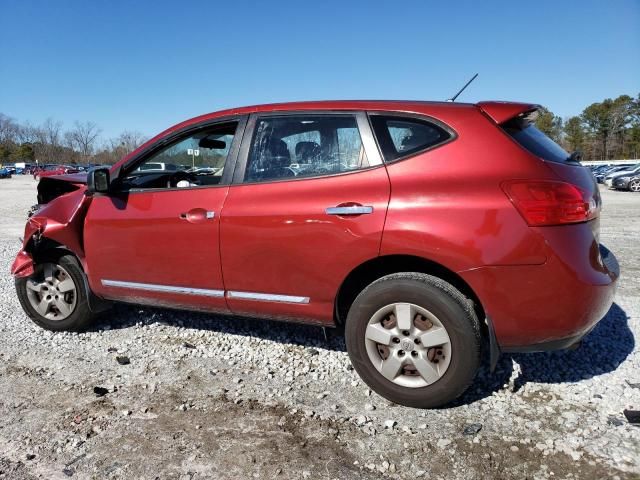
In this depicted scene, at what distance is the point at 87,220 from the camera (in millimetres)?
3842

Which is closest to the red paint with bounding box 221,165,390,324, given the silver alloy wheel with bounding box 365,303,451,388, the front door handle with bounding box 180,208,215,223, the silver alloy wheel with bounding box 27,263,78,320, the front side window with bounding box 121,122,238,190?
the front door handle with bounding box 180,208,215,223

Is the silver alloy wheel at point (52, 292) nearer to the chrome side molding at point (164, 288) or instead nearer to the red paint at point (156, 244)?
the red paint at point (156, 244)

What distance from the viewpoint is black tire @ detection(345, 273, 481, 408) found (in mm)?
2723

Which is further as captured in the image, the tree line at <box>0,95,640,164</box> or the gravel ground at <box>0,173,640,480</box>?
the tree line at <box>0,95,640,164</box>

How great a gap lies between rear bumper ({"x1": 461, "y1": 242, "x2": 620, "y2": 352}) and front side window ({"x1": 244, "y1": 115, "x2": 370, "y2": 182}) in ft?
3.46

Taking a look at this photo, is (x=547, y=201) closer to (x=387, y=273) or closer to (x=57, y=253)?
(x=387, y=273)

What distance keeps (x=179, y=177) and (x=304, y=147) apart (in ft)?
5.15

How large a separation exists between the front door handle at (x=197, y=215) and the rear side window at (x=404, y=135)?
4.12ft

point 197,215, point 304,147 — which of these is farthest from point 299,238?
point 197,215

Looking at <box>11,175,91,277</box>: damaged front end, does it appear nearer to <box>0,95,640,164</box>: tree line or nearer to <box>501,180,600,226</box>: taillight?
<box>501,180,600,226</box>: taillight

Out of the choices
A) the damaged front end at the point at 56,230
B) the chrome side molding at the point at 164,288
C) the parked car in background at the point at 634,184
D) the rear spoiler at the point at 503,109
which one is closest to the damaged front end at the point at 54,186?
the damaged front end at the point at 56,230

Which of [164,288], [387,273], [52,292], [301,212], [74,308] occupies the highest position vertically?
[301,212]

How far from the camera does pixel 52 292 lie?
4129mm

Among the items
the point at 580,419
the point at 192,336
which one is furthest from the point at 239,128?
the point at 580,419
